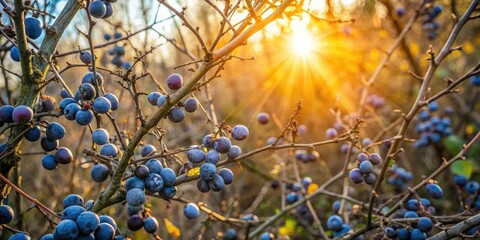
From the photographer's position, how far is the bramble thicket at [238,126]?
5.58 ft

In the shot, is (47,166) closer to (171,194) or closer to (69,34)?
(171,194)

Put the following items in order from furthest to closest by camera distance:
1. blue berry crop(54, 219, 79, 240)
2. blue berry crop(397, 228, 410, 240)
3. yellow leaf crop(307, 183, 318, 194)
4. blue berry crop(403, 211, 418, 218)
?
yellow leaf crop(307, 183, 318, 194)
blue berry crop(403, 211, 418, 218)
blue berry crop(397, 228, 410, 240)
blue berry crop(54, 219, 79, 240)

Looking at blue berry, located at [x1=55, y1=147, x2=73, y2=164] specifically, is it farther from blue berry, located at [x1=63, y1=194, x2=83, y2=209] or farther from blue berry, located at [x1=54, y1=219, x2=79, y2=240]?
blue berry, located at [x1=54, y1=219, x2=79, y2=240]

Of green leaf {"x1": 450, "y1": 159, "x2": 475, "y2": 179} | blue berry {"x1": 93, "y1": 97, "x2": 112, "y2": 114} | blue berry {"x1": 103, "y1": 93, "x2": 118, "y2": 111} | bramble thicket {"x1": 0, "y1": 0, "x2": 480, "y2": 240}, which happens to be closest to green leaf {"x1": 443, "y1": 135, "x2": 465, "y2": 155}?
bramble thicket {"x1": 0, "y1": 0, "x2": 480, "y2": 240}

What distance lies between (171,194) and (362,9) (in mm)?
6109

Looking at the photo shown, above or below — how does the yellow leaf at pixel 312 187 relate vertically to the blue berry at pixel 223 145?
above

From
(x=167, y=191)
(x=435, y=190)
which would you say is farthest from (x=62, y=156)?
(x=435, y=190)

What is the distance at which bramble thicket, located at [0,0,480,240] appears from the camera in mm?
1701

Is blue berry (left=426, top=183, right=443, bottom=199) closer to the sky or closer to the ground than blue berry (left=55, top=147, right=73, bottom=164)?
closer to the sky

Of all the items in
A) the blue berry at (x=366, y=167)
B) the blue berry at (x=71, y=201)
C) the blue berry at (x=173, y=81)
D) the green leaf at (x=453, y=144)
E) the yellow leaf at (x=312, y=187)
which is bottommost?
the blue berry at (x=71, y=201)

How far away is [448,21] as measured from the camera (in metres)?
5.73

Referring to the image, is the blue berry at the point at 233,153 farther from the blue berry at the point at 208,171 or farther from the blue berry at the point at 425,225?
the blue berry at the point at 425,225

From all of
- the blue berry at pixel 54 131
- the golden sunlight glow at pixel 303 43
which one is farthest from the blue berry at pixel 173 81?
the golden sunlight glow at pixel 303 43

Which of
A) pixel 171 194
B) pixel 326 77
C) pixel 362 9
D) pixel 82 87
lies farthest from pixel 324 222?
pixel 362 9
